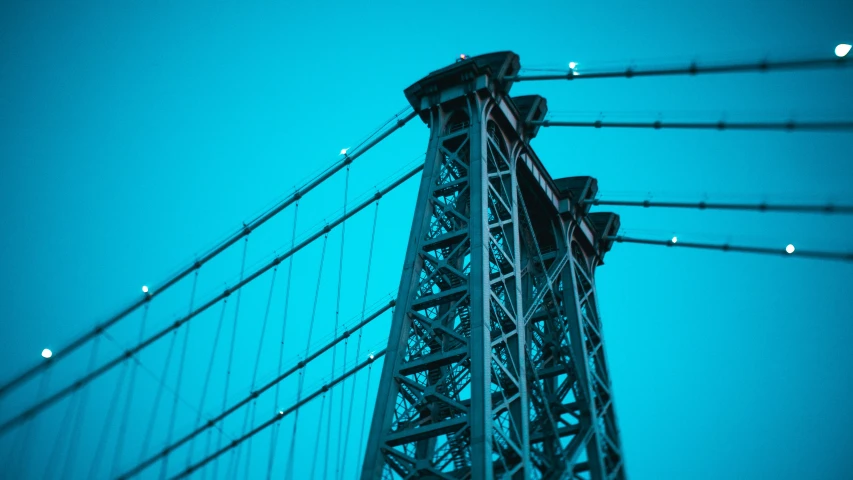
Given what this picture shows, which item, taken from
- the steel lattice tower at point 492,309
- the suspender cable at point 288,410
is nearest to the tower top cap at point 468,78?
the steel lattice tower at point 492,309

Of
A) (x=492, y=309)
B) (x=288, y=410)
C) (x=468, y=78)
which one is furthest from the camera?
(x=288, y=410)

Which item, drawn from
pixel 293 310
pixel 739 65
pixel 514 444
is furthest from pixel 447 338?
pixel 293 310

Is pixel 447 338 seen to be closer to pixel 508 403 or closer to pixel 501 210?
pixel 508 403

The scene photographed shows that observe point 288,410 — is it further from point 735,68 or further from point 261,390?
point 735,68

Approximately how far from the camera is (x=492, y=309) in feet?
75.8

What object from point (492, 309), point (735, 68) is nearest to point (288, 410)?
point (492, 309)

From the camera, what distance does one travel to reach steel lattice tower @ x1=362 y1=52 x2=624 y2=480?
21078mm

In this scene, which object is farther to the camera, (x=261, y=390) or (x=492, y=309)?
(x=261, y=390)

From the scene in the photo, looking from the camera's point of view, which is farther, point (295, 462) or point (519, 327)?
point (295, 462)

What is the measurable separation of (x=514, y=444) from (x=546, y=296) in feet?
30.4

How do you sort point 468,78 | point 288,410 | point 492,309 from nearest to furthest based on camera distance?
point 492,309 < point 468,78 < point 288,410

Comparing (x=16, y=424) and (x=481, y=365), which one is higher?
(x=16, y=424)

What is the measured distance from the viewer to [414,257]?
23547 millimetres

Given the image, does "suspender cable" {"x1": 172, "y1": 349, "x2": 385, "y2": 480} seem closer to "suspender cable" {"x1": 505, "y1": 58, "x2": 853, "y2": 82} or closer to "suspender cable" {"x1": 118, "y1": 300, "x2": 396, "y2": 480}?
"suspender cable" {"x1": 118, "y1": 300, "x2": 396, "y2": 480}
